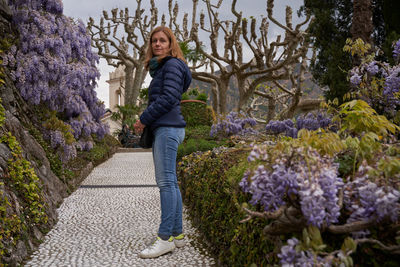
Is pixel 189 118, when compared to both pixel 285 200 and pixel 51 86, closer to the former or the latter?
pixel 51 86

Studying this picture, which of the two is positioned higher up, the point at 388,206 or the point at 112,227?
the point at 388,206

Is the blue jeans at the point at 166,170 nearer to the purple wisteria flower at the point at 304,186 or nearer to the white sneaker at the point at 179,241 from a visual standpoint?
the white sneaker at the point at 179,241

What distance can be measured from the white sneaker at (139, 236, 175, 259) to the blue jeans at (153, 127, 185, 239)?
0.04 m

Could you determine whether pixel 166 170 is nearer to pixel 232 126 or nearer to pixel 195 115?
pixel 232 126

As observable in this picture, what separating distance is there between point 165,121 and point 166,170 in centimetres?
39

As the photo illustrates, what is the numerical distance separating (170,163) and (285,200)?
1.53 metres

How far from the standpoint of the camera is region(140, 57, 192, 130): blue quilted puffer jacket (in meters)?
2.88

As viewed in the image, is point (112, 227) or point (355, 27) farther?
point (355, 27)

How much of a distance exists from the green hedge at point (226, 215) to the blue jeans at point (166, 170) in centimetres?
36

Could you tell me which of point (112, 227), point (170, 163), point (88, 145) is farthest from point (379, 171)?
point (88, 145)

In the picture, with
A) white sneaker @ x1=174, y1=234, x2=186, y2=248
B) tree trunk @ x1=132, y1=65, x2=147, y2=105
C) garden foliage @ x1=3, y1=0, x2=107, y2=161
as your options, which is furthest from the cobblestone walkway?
tree trunk @ x1=132, y1=65, x2=147, y2=105

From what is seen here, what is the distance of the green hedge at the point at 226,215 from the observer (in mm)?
1959

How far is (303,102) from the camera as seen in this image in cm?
1402

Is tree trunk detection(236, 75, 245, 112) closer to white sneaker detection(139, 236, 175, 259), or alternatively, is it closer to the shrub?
the shrub
